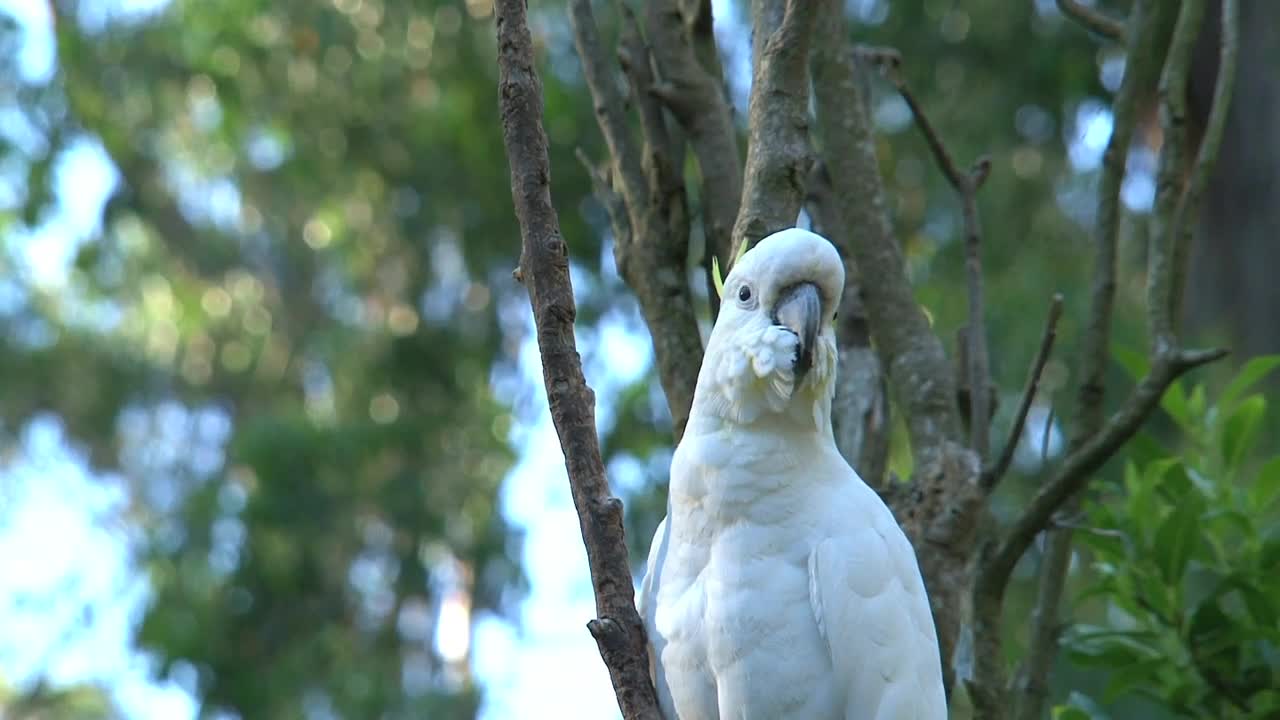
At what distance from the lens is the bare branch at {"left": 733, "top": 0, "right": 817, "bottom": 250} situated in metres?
2.21

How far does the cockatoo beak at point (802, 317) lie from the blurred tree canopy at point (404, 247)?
4329mm

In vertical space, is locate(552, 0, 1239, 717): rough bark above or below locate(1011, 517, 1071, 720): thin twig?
above

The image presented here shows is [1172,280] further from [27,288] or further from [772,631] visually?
[27,288]

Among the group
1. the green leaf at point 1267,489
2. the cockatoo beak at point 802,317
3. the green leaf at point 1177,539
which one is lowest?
the green leaf at point 1177,539

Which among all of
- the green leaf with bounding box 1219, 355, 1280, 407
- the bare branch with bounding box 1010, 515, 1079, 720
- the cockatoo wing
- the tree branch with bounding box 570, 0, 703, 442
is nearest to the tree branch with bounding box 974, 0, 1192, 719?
the bare branch with bounding box 1010, 515, 1079, 720

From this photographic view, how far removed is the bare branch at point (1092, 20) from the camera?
282 centimetres

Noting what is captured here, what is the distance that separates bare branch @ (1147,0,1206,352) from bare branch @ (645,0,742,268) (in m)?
0.78

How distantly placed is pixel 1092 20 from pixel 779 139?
3.08 ft

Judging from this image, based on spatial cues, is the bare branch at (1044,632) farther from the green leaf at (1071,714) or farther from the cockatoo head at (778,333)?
the cockatoo head at (778,333)

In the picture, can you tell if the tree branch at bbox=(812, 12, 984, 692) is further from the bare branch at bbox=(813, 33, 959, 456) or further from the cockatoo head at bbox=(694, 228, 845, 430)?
the cockatoo head at bbox=(694, 228, 845, 430)

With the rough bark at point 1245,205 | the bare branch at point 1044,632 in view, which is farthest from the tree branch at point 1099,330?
the rough bark at point 1245,205

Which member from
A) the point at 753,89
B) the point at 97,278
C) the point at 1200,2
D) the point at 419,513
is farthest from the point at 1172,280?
the point at 97,278

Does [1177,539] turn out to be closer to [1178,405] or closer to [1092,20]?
[1178,405]

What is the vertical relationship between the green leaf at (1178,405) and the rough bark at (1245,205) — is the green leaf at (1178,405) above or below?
below
